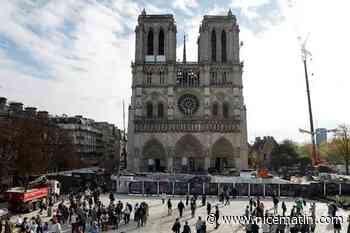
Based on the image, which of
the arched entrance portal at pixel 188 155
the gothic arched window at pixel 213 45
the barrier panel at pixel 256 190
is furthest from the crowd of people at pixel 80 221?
the gothic arched window at pixel 213 45

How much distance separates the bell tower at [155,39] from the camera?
67.0 metres

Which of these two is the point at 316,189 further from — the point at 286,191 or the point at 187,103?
the point at 187,103

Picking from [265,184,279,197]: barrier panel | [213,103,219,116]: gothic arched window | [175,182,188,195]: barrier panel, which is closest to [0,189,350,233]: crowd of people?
[265,184,279,197]: barrier panel

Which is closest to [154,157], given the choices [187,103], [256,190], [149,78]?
[187,103]

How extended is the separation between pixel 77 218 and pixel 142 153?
1665 inches

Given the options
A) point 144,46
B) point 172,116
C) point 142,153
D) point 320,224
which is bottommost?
point 320,224

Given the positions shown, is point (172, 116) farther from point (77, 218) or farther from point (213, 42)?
point (77, 218)

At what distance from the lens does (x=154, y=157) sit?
65.8 meters

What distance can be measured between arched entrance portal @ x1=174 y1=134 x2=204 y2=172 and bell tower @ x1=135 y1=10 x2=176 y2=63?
13875 mm

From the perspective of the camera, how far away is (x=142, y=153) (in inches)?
2554

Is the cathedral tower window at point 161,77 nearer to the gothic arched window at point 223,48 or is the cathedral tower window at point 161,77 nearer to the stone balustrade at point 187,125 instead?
the stone balustrade at point 187,125

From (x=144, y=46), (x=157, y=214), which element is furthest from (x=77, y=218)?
(x=144, y=46)

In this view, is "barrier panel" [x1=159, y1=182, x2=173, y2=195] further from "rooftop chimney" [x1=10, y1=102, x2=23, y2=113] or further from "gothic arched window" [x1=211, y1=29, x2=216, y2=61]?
"rooftop chimney" [x1=10, y1=102, x2=23, y2=113]

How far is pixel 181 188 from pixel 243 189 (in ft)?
22.0
